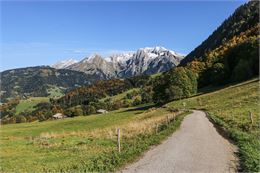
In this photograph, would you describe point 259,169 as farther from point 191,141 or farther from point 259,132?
point 259,132

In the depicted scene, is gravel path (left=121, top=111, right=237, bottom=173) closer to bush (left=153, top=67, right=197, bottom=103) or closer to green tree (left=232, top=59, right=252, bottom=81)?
bush (left=153, top=67, right=197, bottom=103)

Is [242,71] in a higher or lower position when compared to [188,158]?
higher

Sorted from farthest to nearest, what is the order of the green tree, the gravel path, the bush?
the green tree
the bush
the gravel path

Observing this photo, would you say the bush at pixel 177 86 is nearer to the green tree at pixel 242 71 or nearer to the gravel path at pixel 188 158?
the green tree at pixel 242 71

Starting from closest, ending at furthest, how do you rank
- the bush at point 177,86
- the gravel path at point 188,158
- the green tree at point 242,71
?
1. the gravel path at point 188,158
2. the bush at point 177,86
3. the green tree at point 242,71

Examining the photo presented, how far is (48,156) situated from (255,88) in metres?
69.2

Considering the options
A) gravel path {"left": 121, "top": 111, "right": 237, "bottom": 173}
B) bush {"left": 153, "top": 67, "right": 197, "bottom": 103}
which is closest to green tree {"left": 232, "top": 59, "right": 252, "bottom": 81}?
bush {"left": 153, "top": 67, "right": 197, "bottom": 103}

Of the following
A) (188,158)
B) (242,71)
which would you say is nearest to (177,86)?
(242,71)

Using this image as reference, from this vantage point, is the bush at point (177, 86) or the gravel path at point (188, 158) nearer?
the gravel path at point (188, 158)

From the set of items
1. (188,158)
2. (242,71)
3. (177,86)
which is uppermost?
(242,71)

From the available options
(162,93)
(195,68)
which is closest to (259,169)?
(162,93)

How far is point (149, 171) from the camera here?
16.3 meters

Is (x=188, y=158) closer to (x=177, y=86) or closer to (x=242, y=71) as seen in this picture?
(x=177, y=86)

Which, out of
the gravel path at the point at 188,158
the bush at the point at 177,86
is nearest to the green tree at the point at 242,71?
the bush at the point at 177,86
